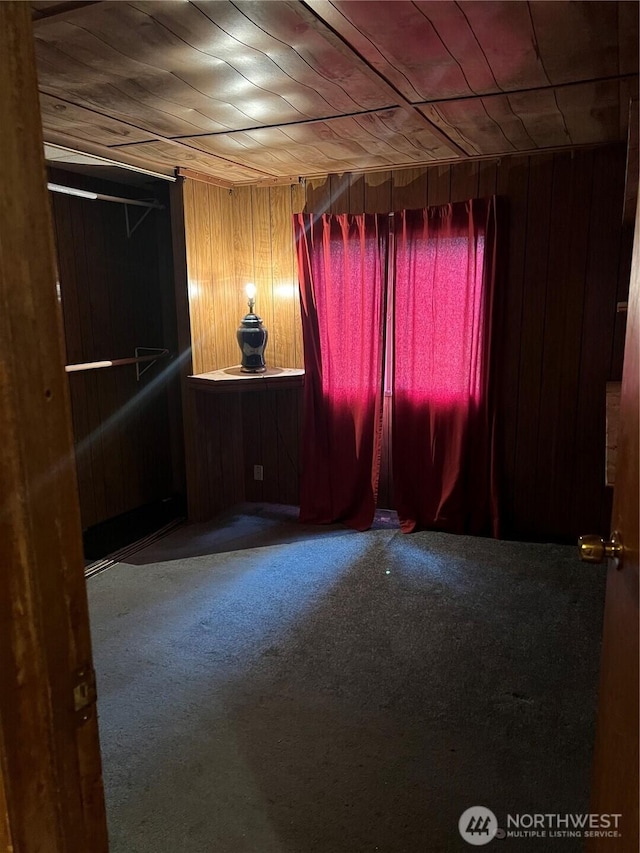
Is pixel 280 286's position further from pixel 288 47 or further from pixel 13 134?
pixel 13 134

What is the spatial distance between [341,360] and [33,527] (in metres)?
3.24

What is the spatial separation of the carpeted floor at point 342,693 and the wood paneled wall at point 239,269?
1.38 meters

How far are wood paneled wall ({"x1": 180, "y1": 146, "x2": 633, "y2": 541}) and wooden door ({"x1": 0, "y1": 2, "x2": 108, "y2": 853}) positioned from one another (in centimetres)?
316

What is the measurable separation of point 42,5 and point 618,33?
1551mm

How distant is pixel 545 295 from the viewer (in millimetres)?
3510

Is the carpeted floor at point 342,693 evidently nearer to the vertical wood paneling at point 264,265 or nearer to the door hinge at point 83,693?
the door hinge at point 83,693

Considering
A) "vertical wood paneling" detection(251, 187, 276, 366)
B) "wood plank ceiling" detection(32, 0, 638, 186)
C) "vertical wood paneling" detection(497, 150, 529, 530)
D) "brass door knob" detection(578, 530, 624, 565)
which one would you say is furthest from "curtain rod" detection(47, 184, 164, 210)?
"brass door knob" detection(578, 530, 624, 565)

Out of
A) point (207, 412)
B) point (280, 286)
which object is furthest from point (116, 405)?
point (280, 286)

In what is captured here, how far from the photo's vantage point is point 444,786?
1871 millimetres

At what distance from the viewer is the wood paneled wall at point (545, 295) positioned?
3357mm

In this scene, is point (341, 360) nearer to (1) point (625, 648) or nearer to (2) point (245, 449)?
(2) point (245, 449)

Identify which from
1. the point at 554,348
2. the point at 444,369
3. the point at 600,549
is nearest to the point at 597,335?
the point at 554,348

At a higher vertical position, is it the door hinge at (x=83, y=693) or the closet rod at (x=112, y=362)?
the closet rod at (x=112, y=362)

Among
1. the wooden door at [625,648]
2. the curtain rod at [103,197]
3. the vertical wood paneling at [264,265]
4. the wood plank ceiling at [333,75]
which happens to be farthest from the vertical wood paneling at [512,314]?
the wooden door at [625,648]
